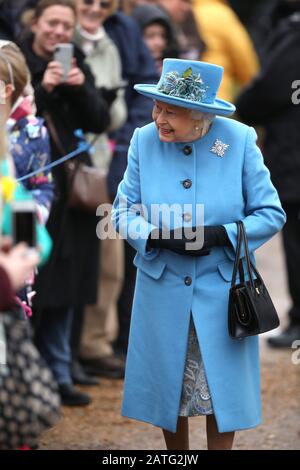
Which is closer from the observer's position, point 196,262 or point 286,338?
point 196,262

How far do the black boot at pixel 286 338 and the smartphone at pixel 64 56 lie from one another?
2.81 m

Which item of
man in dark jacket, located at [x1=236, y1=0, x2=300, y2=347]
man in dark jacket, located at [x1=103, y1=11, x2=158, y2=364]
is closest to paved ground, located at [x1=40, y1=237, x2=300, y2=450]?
man in dark jacket, located at [x1=236, y1=0, x2=300, y2=347]

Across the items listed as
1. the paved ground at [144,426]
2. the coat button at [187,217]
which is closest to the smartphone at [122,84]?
the paved ground at [144,426]

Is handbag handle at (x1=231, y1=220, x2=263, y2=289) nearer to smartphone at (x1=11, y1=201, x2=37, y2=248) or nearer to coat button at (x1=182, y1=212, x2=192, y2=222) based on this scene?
coat button at (x1=182, y1=212, x2=192, y2=222)

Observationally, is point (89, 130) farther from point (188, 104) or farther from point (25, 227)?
point (25, 227)

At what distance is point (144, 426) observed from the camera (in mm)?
5977

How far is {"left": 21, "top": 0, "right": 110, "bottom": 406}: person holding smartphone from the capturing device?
601 cm

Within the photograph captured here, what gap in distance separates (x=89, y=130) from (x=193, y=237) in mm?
1955

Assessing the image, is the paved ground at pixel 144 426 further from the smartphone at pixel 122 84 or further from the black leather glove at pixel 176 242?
the smartphone at pixel 122 84

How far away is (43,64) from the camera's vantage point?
599 cm

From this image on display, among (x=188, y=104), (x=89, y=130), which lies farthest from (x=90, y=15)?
(x=188, y=104)

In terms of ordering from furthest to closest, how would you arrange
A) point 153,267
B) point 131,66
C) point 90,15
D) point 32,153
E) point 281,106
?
point 281,106 → point 131,66 → point 90,15 → point 32,153 → point 153,267

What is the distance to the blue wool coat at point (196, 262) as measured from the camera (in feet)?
14.9

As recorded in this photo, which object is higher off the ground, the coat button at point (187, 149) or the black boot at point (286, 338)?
the coat button at point (187, 149)
